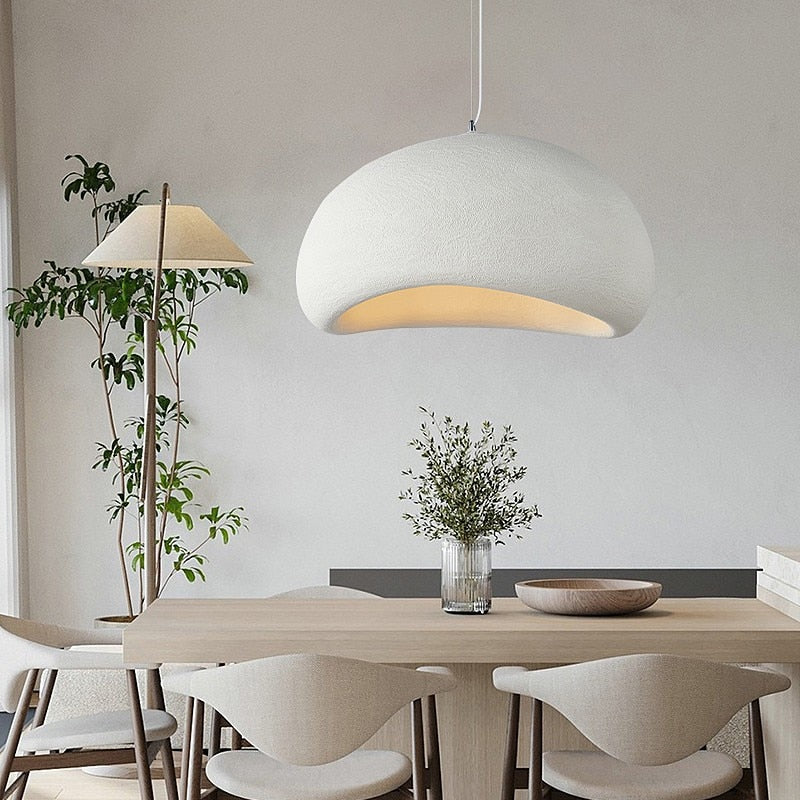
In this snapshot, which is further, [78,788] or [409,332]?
[409,332]

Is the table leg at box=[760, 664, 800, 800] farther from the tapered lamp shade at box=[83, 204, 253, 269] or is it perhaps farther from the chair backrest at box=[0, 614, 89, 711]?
the tapered lamp shade at box=[83, 204, 253, 269]

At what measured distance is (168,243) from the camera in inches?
161

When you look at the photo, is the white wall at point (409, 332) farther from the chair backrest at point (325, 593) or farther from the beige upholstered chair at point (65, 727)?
the beige upholstered chair at point (65, 727)

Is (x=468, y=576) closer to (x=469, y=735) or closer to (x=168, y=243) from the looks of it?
(x=469, y=735)

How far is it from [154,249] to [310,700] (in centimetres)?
203

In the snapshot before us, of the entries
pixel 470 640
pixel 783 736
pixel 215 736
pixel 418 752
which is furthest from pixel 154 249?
pixel 783 736

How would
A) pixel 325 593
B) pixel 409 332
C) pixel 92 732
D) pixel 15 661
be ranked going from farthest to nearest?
pixel 409 332
pixel 325 593
pixel 92 732
pixel 15 661

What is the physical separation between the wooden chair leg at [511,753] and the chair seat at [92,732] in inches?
38.8

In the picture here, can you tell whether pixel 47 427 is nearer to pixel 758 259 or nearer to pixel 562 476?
pixel 562 476

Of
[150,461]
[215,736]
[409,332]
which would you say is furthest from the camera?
[409,332]

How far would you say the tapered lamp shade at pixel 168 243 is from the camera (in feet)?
13.3

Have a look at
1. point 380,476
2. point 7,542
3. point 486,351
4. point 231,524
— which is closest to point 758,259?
point 486,351

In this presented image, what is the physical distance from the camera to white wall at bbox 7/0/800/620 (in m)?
5.68

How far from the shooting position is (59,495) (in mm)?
5684
